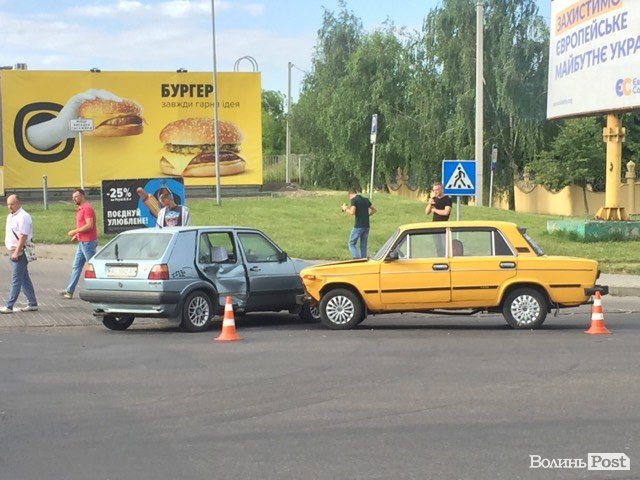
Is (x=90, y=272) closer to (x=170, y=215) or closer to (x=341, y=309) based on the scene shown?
(x=170, y=215)

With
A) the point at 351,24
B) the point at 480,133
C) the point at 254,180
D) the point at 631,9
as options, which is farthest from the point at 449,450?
the point at 351,24

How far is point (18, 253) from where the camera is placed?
48.1 feet

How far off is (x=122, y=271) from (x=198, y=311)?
115cm

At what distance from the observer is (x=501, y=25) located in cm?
4647

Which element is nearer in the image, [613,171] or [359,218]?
[359,218]

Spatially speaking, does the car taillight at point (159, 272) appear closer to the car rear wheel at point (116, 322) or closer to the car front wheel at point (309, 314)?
the car rear wheel at point (116, 322)

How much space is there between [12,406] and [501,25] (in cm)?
4173

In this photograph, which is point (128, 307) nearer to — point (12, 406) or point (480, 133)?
point (12, 406)

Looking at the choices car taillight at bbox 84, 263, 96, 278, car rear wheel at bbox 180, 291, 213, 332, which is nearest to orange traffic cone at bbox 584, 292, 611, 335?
car rear wheel at bbox 180, 291, 213, 332

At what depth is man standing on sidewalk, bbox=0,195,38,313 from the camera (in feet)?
48.3

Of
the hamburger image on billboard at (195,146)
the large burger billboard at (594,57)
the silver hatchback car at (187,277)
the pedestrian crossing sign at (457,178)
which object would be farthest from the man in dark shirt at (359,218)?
the hamburger image on billboard at (195,146)

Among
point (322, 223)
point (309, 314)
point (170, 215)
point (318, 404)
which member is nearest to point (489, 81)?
point (322, 223)

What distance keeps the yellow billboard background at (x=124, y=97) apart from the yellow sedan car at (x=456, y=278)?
33.7 m

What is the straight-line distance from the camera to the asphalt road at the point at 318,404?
20.3 feet
